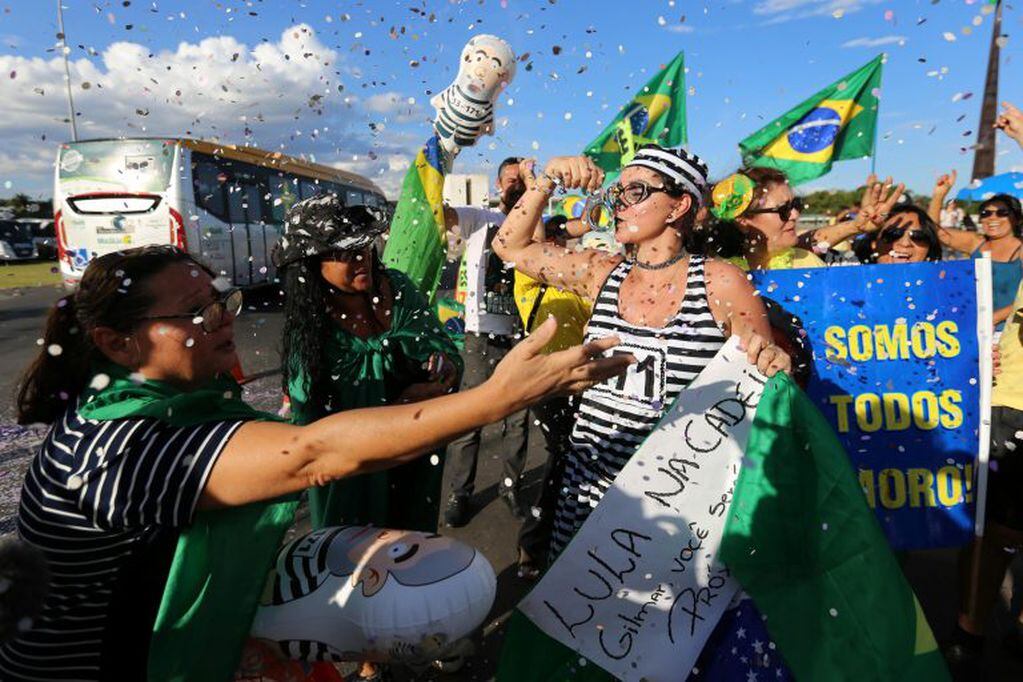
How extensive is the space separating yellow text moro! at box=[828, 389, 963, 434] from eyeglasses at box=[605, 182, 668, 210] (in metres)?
1.25

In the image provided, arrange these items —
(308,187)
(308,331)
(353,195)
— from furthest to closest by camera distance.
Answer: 1. (353,195)
2. (308,187)
3. (308,331)

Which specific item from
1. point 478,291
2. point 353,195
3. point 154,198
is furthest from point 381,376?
point 353,195

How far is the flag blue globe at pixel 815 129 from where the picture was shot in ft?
14.5

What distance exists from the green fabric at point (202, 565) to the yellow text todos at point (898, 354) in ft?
7.37

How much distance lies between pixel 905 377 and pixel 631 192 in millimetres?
1431

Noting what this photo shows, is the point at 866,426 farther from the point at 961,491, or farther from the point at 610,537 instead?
the point at 610,537

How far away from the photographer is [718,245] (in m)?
3.22

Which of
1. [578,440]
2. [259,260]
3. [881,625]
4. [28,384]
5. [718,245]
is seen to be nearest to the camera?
[28,384]

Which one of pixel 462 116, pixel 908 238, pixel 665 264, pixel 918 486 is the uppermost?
pixel 462 116

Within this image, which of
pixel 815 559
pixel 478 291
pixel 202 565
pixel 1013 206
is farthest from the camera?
pixel 478 291

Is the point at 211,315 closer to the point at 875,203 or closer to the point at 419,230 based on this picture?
the point at 419,230

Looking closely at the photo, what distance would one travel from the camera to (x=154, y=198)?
1126 centimetres

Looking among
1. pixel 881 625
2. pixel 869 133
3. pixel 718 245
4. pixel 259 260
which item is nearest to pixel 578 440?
pixel 881 625

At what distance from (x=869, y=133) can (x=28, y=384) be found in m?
4.97
